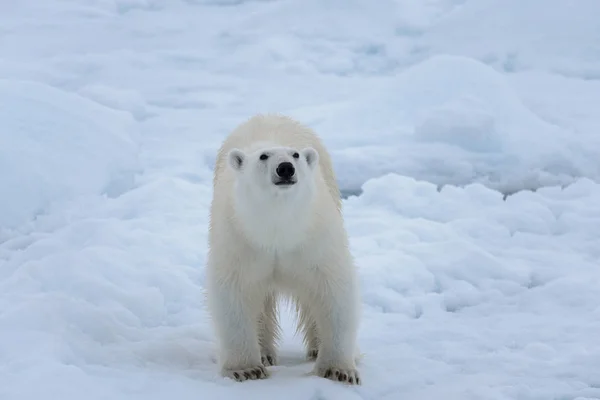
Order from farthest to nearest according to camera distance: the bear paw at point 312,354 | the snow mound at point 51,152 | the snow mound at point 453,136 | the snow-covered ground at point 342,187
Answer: the snow mound at point 453,136
the snow mound at point 51,152
the bear paw at point 312,354
the snow-covered ground at point 342,187

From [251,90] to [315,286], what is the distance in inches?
322

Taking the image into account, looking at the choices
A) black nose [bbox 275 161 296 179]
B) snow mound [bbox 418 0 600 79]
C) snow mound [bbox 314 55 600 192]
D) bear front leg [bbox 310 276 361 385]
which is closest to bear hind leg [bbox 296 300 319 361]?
bear front leg [bbox 310 276 361 385]

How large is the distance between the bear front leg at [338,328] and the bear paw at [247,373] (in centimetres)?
22

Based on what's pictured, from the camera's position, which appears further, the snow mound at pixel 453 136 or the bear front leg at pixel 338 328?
the snow mound at pixel 453 136

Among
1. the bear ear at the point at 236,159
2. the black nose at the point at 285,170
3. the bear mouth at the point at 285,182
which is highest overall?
the bear ear at the point at 236,159

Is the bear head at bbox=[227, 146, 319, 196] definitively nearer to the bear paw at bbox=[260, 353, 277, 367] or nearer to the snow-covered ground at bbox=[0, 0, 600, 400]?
the snow-covered ground at bbox=[0, 0, 600, 400]

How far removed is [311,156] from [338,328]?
2.27 ft

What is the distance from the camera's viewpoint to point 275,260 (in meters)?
3.18

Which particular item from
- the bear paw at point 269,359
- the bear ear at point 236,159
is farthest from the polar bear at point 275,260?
the bear paw at point 269,359

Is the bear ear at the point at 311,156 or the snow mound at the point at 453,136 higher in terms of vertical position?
the snow mound at the point at 453,136

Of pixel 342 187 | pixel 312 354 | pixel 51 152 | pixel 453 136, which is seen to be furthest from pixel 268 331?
pixel 453 136

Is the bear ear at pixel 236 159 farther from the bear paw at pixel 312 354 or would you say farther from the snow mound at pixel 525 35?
the snow mound at pixel 525 35

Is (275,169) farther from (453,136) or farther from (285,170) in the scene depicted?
(453,136)

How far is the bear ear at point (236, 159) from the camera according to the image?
10.3 feet
